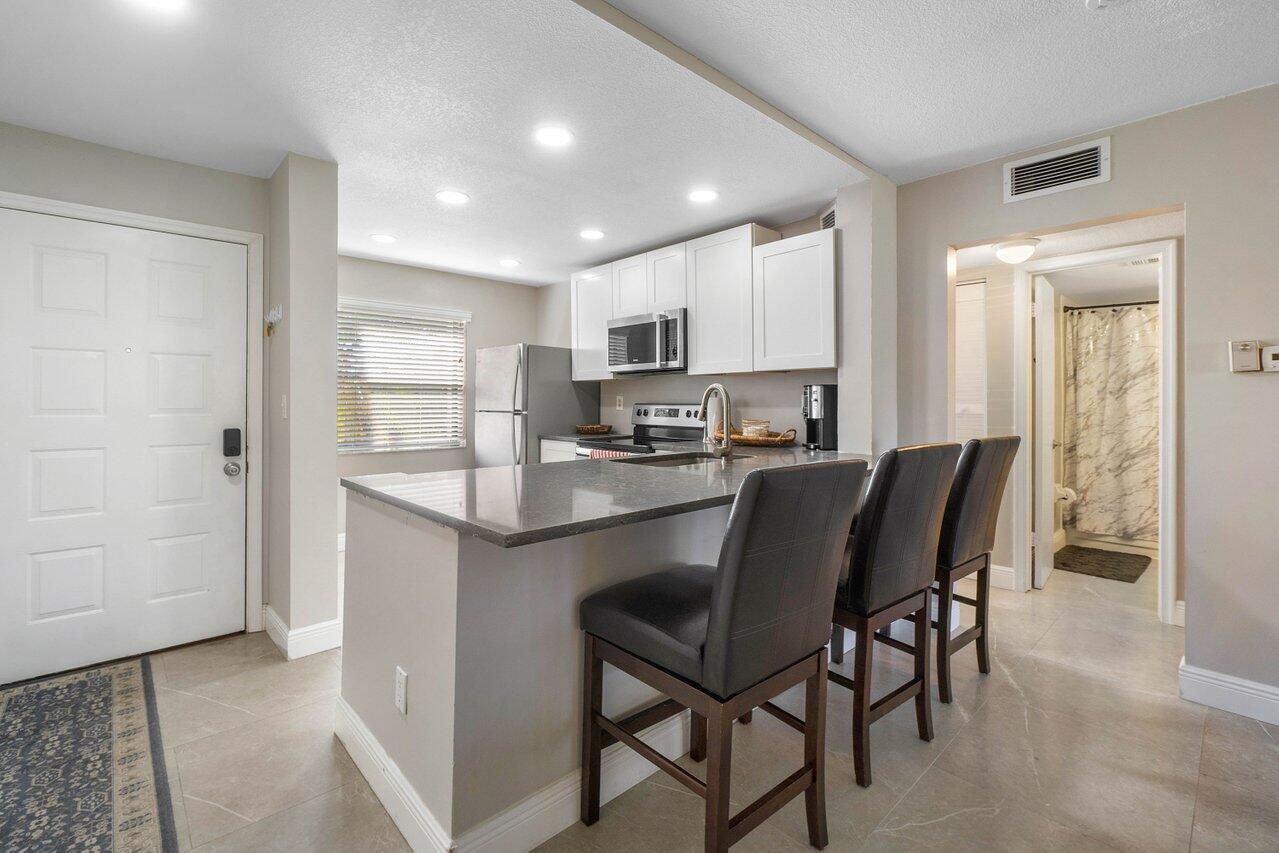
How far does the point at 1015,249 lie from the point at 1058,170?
0.59 m

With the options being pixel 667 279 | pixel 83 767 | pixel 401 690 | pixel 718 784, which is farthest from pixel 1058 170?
pixel 83 767

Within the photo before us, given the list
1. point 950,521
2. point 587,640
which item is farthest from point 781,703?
point 587,640

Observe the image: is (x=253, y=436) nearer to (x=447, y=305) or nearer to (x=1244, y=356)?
(x=447, y=305)

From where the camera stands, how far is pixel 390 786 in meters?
1.66

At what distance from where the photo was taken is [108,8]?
1.75 m

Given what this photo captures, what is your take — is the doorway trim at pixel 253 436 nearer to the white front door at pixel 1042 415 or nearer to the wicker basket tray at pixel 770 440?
the wicker basket tray at pixel 770 440

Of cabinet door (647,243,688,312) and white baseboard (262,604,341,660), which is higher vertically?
cabinet door (647,243,688,312)

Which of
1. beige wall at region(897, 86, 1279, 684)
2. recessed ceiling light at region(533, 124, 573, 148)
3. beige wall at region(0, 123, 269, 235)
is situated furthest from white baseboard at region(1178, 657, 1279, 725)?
beige wall at region(0, 123, 269, 235)

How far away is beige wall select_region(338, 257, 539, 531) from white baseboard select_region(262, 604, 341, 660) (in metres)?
1.49

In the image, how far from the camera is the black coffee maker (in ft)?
10.9

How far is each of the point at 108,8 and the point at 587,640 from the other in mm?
2353

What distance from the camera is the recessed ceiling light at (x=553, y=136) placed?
249cm

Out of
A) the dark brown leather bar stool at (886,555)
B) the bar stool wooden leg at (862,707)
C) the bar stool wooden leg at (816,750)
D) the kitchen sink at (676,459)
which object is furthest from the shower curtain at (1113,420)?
the bar stool wooden leg at (816,750)

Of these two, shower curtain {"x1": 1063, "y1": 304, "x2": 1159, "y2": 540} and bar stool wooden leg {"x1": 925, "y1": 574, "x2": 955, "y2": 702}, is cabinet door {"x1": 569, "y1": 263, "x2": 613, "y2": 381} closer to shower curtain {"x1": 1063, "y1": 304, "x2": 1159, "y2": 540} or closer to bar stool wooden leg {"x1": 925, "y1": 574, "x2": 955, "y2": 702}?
bar stool wooden leg {"x1": 925, "y1": 574, "x2": 955, "y2": 702}
